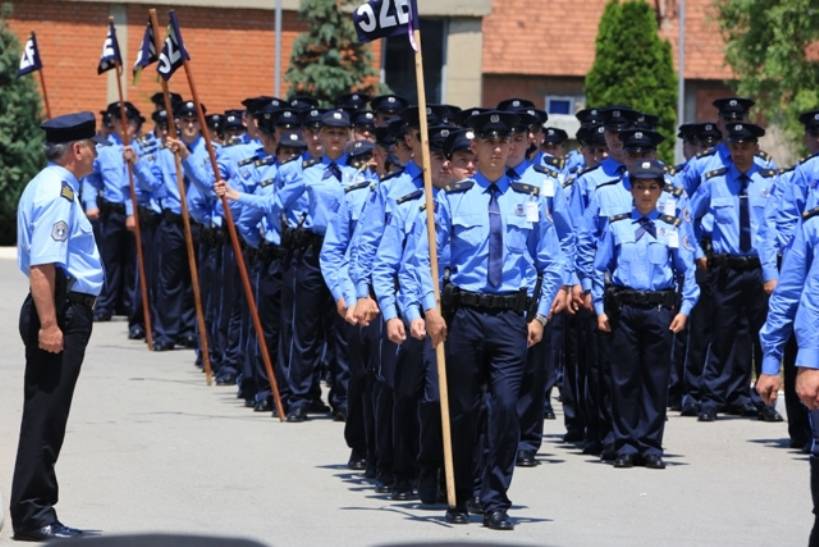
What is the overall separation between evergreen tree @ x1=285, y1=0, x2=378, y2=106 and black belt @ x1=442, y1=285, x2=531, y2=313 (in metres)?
24.9

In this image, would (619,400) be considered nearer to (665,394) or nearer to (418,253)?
(665,394)

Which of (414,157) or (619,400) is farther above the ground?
(414,157)

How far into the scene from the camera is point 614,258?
13.4 meters

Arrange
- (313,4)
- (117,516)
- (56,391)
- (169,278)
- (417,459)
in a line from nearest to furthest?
(56,391) → (117,516) → (417,459) → (169,278) → (313,4)

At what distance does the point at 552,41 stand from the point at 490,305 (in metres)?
31.1

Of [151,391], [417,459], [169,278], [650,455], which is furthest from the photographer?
[169,278]

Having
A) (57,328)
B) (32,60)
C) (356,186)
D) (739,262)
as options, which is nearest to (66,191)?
(57,328)

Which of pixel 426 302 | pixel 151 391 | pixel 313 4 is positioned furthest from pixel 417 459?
pixel 313 4

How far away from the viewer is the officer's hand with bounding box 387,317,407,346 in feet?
35.2

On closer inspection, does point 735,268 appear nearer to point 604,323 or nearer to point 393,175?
point 604,323

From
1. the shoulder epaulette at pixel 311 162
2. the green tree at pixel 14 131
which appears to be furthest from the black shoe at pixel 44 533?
the green tree at pixel 14 131

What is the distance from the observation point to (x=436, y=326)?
10477 millimetres

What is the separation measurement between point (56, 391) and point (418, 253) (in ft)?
6.84

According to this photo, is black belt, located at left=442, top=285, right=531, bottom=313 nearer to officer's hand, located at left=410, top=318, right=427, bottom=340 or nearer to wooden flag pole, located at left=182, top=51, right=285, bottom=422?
officer's hand, located at left=410, top=318, right=427, bottom=340
